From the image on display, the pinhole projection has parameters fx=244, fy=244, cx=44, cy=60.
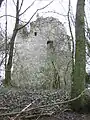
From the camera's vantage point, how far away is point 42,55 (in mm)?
16234

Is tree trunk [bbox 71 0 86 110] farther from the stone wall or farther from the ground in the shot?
the stone wall

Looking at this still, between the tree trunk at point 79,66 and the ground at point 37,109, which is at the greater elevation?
the tree trunk at point 79,66

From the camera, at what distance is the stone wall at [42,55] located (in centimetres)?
1429


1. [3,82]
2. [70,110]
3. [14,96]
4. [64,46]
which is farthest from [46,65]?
[70,110]

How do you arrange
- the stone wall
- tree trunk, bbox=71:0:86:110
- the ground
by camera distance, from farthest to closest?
the stone wall, tree trunk, bbox=71:0:86:110, the ground

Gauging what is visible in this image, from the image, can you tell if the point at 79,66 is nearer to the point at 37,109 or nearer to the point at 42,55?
the point at 37,109

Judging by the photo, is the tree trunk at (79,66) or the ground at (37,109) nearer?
the ground at (37,109)

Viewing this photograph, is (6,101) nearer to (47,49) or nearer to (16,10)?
(16,10)

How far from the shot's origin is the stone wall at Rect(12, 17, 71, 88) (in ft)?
46.9

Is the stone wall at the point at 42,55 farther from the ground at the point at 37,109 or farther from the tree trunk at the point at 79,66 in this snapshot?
the tree trunk at the point at 79,66

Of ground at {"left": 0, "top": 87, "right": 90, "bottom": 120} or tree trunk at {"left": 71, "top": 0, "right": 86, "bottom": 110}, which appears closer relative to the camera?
ground at {"left": 0, "top": 87, "right": 90, "bottom": 120}

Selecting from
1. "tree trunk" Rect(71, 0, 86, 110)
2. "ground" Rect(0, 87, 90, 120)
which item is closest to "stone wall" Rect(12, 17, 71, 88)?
"ground" Rect(0, 87, 90, 120)

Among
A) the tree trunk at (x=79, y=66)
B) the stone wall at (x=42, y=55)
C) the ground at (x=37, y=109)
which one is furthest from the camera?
the stone wall at (x=42, y=55)

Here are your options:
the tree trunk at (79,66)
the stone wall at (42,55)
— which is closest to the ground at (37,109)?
the tree trunk at (79,66)
